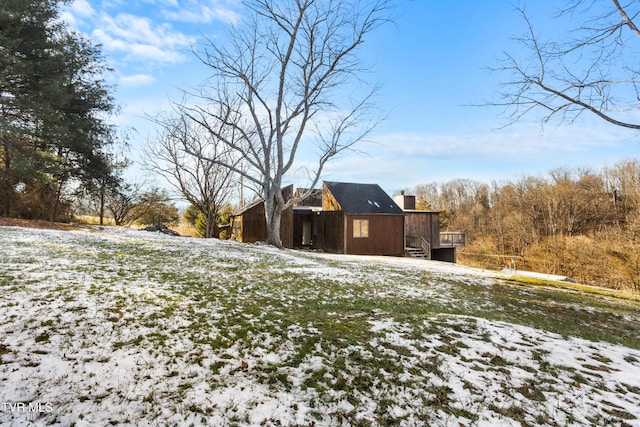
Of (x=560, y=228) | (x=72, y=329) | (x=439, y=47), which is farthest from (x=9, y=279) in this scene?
(x=560, y=228)

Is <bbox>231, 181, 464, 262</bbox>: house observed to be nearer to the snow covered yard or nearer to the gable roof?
the gable roof

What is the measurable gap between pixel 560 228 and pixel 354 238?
22728 mm

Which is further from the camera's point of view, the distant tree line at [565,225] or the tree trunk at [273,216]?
the distant tree line at [565,225]

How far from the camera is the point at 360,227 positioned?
62.0 ft

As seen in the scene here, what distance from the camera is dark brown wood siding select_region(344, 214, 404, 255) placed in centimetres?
1864

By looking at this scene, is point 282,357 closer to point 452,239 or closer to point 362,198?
point 362,198

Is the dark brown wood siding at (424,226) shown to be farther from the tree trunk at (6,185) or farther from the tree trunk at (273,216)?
the tree trunk at (6,185)

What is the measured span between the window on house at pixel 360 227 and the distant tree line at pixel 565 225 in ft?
29.8

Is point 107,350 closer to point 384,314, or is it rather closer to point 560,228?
point 384,314

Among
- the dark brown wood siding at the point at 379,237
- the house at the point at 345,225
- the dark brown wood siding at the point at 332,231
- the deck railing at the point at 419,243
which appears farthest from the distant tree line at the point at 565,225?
the dark brown wood siding at the point at 332,231

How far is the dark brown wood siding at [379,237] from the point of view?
18641mm

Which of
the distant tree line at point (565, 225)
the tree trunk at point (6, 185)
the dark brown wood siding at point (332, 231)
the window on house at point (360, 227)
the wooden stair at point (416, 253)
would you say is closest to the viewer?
the tree trunk at point (6, 185)

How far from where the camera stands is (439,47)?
373 inches

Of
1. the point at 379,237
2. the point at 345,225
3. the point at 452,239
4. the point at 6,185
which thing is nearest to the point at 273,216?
the point at 345,225
